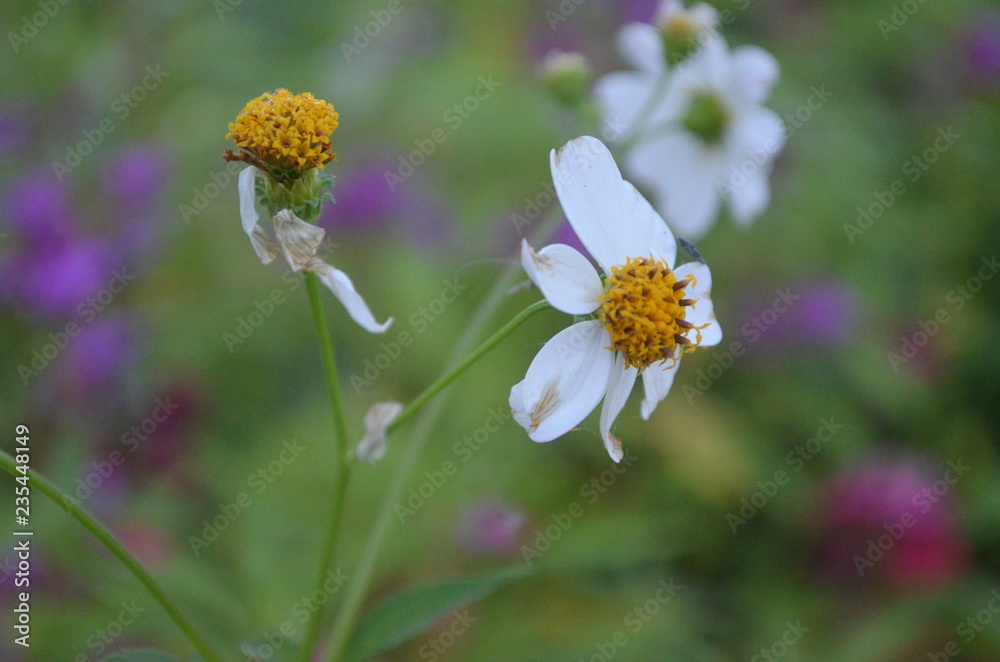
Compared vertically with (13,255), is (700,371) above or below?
below

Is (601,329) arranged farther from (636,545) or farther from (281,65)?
(281,65)

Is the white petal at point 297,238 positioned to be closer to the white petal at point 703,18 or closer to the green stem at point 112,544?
the green stem at point 112,544

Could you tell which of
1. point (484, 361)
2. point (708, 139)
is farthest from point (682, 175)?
point (484, 361)

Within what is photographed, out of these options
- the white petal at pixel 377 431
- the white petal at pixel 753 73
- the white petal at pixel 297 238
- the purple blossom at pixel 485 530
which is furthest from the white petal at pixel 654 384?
the white petal at pixel 753 73

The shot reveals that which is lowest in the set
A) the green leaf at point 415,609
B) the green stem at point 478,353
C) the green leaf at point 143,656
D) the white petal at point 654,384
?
the green leaf at point 415,609

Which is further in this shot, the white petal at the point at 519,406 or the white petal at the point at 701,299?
the white petal at the point at 701,299

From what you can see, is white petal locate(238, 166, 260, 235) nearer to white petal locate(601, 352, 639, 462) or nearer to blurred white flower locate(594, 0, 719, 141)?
white petal locate(601, 352, 639, 462)

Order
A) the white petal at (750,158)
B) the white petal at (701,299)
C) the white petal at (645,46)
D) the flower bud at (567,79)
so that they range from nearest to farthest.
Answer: the white petal at (701,299), the flower bud at (567,79), the white petal at (750,158), the white petal at (645,46)

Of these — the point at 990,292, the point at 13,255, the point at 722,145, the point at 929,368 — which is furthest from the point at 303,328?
the point at 990,292
